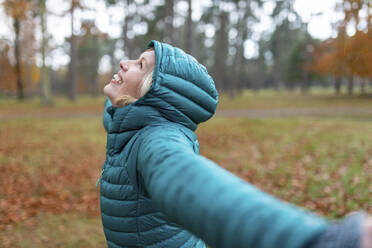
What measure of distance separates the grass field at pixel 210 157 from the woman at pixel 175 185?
3.62m

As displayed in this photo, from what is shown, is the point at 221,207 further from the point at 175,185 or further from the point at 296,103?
the point at 296,103

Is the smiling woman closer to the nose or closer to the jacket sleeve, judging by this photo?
the nose

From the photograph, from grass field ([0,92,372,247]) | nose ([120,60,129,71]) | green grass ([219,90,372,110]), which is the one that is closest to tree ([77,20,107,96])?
green grass ([219,90,372,110])

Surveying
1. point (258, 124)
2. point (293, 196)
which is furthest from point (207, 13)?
point (293, 196)

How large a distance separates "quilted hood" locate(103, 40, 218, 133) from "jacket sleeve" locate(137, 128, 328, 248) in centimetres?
39

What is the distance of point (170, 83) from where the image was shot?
1336 mm

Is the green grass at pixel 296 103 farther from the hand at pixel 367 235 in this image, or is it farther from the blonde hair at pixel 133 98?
the hand at pixel 367 235

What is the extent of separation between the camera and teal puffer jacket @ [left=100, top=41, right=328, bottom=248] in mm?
706

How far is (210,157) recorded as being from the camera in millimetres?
8906

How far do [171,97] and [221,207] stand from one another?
0.70 metres

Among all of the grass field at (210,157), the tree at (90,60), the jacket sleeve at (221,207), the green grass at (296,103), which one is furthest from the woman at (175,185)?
the tree at (90,60)

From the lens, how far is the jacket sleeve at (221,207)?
0.68 m

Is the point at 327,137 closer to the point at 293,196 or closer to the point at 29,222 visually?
the point at 293,196

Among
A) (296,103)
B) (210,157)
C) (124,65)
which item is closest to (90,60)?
(296,103)
